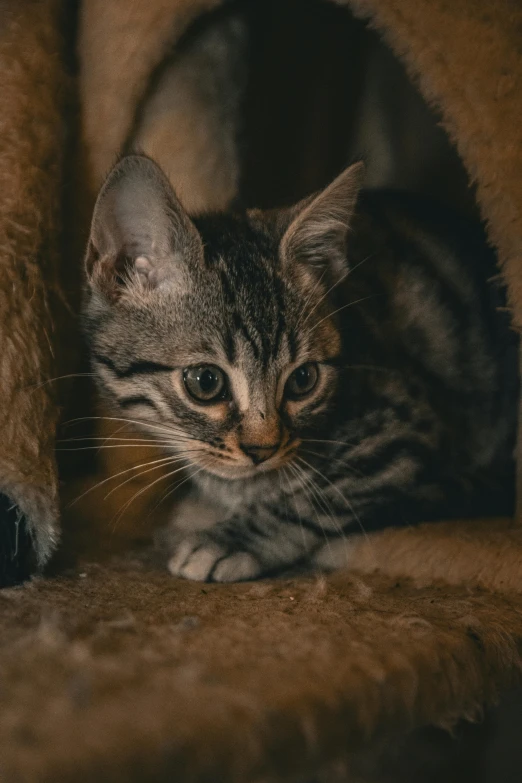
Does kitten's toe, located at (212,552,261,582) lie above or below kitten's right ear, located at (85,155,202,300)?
below

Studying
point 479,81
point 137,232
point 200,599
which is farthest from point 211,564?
point 479,81

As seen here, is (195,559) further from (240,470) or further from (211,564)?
(240,470)

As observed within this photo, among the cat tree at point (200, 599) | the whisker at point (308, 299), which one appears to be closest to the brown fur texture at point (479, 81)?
the cat tree at point (200, 599)

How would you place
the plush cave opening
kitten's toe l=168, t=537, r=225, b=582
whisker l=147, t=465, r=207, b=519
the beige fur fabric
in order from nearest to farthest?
the beige fur fabric
kitten's toe l=168, t=537, r=225, b=582
whisker l=147, t=465, r=207, b=519
the plush cave opening

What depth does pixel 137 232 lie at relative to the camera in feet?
3.55

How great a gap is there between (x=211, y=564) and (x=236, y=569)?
4cm

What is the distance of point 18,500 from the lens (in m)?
0.94

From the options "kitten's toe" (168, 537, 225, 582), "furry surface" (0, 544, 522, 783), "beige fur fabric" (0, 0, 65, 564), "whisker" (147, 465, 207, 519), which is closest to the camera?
"furry surface" (0, 544, 522, 783)

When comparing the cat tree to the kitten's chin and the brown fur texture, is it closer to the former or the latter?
the brown fur texture

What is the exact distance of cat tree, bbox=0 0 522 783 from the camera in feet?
1.89

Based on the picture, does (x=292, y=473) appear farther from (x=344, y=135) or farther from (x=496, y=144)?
(x=344, y=135)

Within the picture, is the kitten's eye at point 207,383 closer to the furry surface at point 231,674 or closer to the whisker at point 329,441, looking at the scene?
the whisker at point 329,441

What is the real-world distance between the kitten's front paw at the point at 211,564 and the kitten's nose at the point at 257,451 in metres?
0.17

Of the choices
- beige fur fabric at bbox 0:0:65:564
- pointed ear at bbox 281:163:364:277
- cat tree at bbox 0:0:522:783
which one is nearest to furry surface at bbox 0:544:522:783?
cat tree at bbox 0:0:522:783
